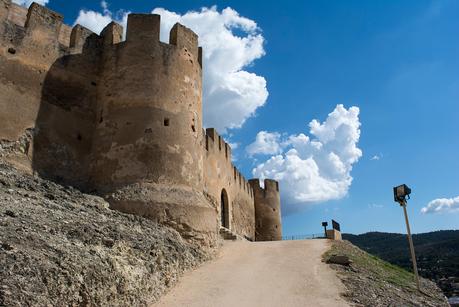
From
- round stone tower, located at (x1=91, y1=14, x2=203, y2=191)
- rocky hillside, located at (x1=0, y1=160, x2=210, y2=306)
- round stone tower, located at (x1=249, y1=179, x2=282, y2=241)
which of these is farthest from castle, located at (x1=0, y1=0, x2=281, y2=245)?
round stone tower, located at (x1=249, y1=179, x2=282, y2=241)

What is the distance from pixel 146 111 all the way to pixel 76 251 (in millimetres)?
7012

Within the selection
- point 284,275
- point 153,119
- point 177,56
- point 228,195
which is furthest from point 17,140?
point 228,195

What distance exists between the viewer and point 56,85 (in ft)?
44.3

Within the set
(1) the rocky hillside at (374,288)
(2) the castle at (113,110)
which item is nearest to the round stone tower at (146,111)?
(2) the castle at (113,110)

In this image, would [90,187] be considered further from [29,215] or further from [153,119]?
[29,215]

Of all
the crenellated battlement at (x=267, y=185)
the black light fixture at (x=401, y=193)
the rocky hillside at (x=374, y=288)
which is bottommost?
the rocky hillside at (x=374, y=288)

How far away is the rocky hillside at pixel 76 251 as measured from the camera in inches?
230

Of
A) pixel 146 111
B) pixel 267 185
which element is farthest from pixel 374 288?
pixel 267 185

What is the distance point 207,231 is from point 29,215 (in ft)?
20.4

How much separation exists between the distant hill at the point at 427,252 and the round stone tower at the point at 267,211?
56.2ft

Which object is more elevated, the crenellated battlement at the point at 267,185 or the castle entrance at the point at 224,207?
the crenellated battlement at the point at 267,185

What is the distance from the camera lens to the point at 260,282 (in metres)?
11.2

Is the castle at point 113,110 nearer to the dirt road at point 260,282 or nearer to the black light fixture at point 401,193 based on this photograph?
the dirt road at point 260,282

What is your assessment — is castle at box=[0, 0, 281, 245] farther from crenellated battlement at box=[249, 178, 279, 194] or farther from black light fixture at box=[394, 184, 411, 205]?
crenellated battlement at box=[249, 178, 279, 194]
